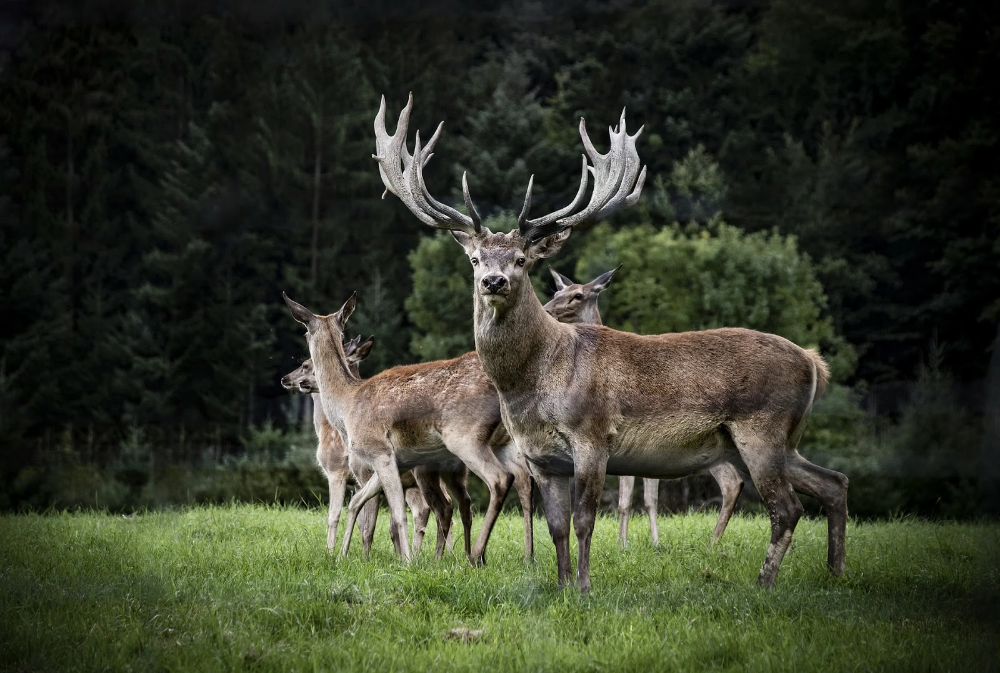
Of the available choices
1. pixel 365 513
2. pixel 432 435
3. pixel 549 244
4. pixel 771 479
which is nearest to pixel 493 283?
pixel 549 244

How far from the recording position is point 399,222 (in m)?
29.0

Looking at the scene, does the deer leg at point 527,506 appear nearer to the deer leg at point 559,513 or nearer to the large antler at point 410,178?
the deer leg at point 559,513

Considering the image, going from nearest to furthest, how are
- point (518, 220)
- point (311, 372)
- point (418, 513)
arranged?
point (518, 220)
point (418, 513)
point (311, 372)

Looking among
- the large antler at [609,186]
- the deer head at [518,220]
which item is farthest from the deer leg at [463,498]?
the large antler at [609,186]

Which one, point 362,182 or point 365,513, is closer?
A: point 365,513

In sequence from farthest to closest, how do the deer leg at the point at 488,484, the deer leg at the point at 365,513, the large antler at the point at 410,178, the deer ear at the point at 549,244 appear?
1. the deer leg at the point at 365,513
2. the deer leg at the point at 488,484
3. the large antler at the point at 410,178
4. the deer ear at the point at 549,244

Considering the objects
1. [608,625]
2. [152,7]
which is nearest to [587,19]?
[152,7]

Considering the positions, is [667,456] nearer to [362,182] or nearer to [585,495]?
[585,495]

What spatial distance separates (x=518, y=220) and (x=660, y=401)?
120 centimetres

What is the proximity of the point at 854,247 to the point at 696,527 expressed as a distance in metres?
16.8

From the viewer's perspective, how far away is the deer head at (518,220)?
551 centimetres

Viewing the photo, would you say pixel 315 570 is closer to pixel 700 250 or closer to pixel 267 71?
pixel 700 250

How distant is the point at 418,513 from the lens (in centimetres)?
789

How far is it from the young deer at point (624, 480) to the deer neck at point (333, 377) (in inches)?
59.4
